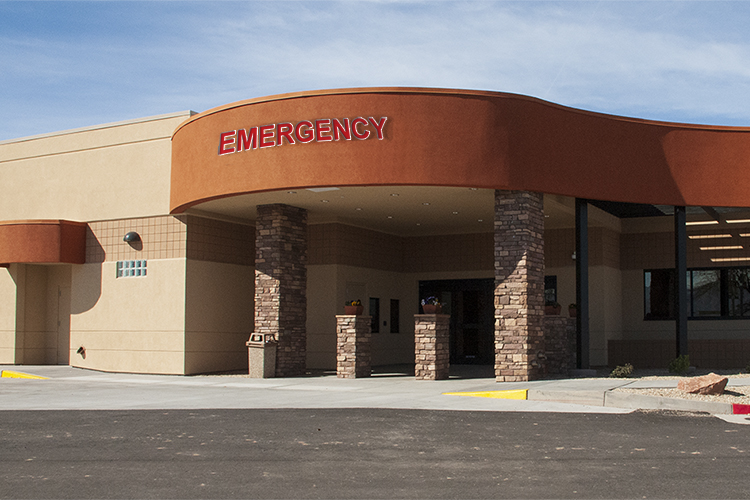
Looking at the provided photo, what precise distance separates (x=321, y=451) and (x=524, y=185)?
389 inches

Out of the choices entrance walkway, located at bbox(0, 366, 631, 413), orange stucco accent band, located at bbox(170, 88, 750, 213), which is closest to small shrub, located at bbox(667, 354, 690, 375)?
entrance walkway, located at bbox(0, 366, 631, 413)

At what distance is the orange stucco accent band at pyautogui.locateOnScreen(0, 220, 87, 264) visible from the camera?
22.8 meters

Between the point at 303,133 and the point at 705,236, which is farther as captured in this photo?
the point at 705,236

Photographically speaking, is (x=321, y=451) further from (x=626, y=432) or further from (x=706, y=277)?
(x=706, y=277)

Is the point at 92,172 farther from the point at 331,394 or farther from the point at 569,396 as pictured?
the point at 569,396

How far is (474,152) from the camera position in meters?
17.1

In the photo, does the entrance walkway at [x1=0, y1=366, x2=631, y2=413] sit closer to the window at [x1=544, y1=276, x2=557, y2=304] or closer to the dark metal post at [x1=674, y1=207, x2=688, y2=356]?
the dark metal post at [x1=674, y1=207, x2=688, y2=356]

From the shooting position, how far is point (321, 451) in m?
9.20

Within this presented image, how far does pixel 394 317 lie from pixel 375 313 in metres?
1.33

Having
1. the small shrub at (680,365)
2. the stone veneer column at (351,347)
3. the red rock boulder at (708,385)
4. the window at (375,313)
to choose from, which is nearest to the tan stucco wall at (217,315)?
the window at (375,313)

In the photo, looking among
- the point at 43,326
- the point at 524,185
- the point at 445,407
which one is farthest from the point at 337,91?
the point at 43,326

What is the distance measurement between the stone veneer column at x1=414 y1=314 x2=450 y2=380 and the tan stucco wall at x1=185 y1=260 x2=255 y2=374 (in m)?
6.31

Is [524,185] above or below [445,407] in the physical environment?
above

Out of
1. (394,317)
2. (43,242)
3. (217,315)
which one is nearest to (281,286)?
(217,315)
